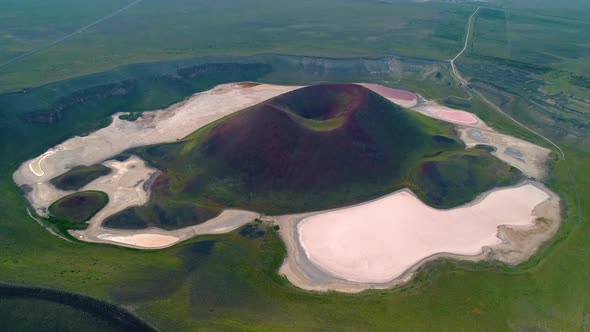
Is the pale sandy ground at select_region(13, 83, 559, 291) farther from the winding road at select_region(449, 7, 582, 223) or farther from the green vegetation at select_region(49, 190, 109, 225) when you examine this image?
the winding road at select_region(449, 7, 582, 223)

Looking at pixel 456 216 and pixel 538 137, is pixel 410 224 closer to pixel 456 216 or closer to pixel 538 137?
pixel 456 216

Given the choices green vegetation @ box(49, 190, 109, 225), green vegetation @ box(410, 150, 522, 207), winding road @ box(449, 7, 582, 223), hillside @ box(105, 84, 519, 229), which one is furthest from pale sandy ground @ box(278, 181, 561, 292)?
green vegetation @ box(49, 190, 109, 225)

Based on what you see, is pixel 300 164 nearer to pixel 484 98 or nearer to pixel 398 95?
pixel 398 95

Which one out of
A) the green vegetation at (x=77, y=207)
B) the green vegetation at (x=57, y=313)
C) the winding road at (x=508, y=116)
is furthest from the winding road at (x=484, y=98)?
the green vegetation at (x=77, y=207)

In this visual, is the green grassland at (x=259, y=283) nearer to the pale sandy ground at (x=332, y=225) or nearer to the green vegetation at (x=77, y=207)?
the pale sandy ground at (x=332, y=225)

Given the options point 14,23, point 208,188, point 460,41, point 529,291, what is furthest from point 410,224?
point 14,23

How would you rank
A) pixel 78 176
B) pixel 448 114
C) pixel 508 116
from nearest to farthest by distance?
1. pixel 78 176
2. pixel 448 114
3. pixel 508 116

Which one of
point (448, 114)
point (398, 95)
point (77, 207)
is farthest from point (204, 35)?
point (77, 207)
